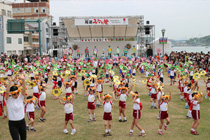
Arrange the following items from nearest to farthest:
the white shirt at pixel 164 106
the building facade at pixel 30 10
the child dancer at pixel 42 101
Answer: the white shirt at pixel 164 106 → the child dancer at pixel 42 101 → the building facade at pixel 30 10

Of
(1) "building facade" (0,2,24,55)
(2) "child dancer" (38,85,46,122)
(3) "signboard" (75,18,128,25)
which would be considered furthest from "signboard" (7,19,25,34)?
(2) "child dancer" (38,85,46,122)

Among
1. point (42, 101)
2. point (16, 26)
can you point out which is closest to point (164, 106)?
point (42, 101)

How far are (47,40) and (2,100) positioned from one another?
49.8 m

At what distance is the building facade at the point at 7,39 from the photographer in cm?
3756

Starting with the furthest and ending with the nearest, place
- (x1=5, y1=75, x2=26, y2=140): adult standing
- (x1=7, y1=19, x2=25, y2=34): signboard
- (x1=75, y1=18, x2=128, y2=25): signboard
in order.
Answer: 1. (x1=75, y1=18, x2=128, y2=25): signboard
2. (x1=7, y1=19, x2=25, y2=34): signboard
3. (x1=5, y1=75, x2=26, y2=140): adult standing

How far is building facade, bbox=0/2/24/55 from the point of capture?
123ft

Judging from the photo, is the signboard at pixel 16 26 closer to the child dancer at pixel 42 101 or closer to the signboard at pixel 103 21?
the signboard at pixel 103 21

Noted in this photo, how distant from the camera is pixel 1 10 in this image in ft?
137

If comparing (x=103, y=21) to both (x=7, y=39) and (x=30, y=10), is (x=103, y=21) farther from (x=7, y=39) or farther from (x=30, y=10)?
(x=30, y=10)

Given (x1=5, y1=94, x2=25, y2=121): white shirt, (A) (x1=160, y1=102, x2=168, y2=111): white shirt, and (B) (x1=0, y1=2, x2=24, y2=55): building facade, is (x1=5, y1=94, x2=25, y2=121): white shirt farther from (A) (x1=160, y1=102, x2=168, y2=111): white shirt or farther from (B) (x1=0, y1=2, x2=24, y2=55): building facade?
(B) (x1=0, y1=2, x2=24, y2=55): building facade

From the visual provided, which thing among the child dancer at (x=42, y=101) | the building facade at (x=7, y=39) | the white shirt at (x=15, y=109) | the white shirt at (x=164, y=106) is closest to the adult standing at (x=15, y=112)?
the white shirt at (x=15, y=109)

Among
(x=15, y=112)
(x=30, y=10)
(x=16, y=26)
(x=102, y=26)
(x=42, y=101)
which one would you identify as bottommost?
(x=42, y=101)

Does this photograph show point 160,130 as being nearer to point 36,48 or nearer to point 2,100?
point 2,100

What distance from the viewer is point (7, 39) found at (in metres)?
39.1
